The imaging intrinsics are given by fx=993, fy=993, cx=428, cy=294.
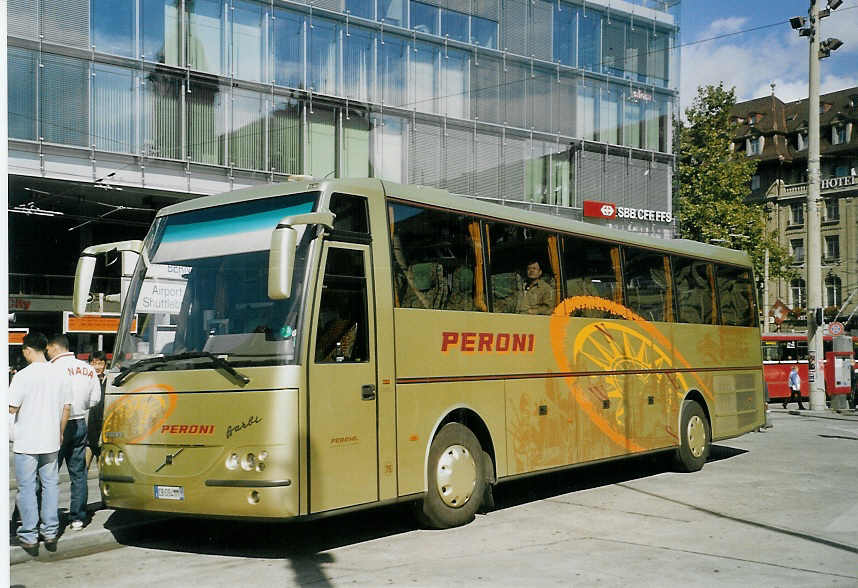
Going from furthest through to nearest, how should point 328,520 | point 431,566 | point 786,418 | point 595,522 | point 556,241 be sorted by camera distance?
1. point 786,418
2. point 556,241
3. point 328,520
4. point 595,522
5. point 431,566

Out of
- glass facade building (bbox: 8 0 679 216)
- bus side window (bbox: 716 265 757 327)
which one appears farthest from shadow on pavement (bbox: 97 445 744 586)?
glass facade building (bbox: 8 0 679 216)

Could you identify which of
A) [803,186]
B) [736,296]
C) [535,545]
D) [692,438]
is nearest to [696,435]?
[692,438]

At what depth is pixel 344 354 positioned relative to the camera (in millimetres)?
8766

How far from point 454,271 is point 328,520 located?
3.20m

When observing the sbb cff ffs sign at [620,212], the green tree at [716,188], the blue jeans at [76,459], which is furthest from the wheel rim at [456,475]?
the green tree at [716,188]

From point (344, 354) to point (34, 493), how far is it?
2.94 meters

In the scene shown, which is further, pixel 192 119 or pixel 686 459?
pixel 192 119

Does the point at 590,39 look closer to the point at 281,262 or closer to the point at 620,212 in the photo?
the point at 620,212

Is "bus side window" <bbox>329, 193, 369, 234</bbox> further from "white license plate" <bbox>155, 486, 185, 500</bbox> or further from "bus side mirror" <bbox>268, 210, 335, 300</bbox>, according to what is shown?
"white license plate" <bbox>155, 486, 185, 500</bbox>

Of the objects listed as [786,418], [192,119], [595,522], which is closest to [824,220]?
[786,418]

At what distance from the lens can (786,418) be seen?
27750mm

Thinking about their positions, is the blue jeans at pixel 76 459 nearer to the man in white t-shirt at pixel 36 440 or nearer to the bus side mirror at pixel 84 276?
the man in white t-shirt at pixel 36 440

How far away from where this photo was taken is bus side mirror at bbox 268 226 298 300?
7.52m

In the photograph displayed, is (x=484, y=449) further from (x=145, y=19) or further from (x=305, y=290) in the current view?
(x=145, y=19)
